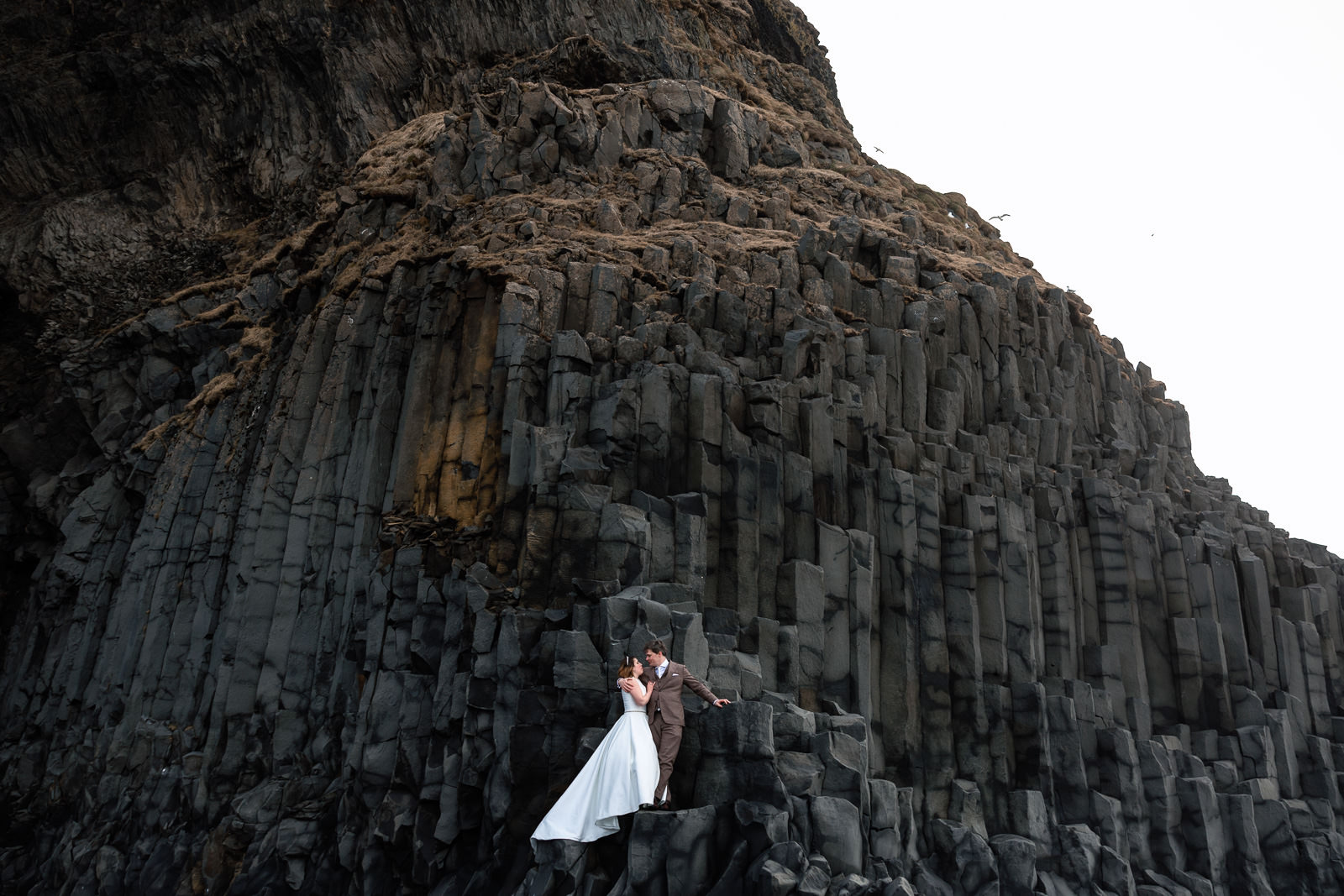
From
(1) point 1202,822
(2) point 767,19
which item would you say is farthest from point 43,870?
(2) point 767,19

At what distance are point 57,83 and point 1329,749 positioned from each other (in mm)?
35896

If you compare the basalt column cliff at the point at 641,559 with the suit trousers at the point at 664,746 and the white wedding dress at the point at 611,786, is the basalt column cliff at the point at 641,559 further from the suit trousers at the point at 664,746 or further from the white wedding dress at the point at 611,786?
the suit trousers at the point at 664,746

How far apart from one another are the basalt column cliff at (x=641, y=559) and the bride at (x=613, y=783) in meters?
0.25

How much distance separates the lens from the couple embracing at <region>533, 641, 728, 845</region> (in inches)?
412

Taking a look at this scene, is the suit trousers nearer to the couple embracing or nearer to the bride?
the couple embracing

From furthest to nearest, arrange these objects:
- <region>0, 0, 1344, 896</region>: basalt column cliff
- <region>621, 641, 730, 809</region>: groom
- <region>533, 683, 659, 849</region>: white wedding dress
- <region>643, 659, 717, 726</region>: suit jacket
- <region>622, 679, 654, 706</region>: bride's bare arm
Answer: <region>0, 0, 1344, 896</region>: basalt column cliff → <region>643, 659, 717, 726</region>: suit jacket → <region>621, 641, 730, 809</region>: groom → <region>622, 679, 654, 706</region>: bride's bare arm → <region>533, 683, 659, 849</region>: white wedding dress

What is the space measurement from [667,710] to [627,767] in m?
0.72

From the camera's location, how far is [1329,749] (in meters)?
18.8

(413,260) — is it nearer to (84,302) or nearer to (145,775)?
(145,775)

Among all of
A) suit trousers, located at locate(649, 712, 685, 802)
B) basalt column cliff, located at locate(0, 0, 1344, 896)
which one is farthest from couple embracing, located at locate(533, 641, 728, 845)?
basalt column cliff, located at locate(0, 0, 1344, 896)

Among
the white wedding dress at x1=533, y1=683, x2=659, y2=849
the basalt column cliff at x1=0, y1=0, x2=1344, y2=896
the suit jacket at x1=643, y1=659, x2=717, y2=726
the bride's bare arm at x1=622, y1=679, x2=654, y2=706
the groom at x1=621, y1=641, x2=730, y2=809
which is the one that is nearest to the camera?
the white wedding dress at x1=533, y1=683, x2=659, y2=849

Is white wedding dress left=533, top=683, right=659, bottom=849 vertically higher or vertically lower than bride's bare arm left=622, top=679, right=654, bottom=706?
lower

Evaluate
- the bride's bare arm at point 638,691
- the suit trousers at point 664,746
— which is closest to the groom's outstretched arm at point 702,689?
the suit trousers at point 664,746

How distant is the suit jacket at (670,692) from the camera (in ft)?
35.9
